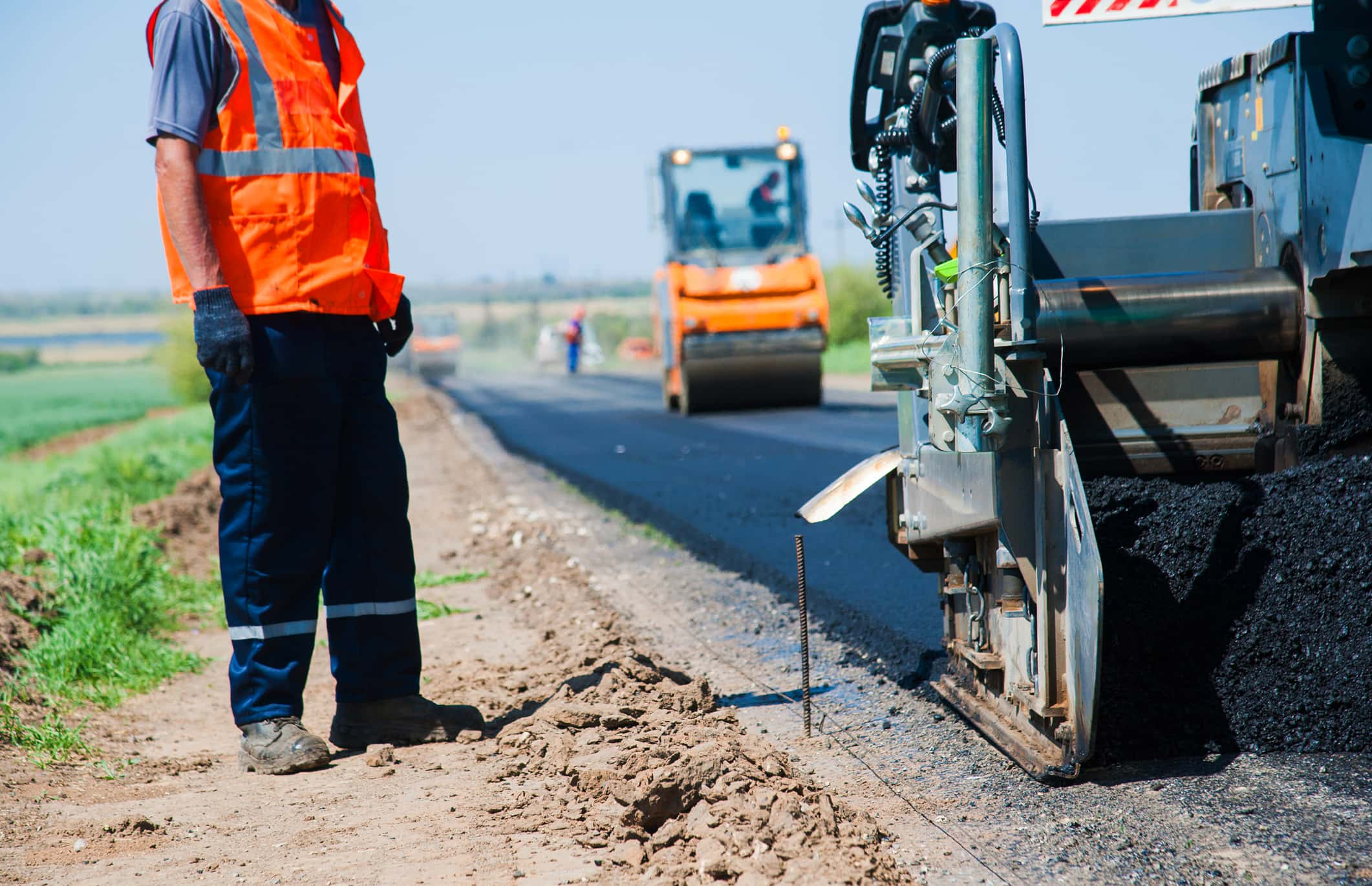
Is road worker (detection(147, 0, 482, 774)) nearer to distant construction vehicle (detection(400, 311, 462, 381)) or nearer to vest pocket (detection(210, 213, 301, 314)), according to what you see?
vest pocket (detection(210, 213, 301, 314))

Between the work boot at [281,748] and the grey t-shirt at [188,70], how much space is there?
149 cm

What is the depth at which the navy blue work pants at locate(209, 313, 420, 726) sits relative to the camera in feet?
10.7

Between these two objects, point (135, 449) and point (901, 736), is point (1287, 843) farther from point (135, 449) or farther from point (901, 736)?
point (135, 449)

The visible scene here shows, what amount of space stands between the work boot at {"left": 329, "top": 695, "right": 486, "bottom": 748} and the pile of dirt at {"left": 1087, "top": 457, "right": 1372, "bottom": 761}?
1.68m

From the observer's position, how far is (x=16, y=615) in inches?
190

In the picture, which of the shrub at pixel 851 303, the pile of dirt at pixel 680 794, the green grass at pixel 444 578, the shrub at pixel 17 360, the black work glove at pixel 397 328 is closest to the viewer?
the pile of dirt at pixel 680 794

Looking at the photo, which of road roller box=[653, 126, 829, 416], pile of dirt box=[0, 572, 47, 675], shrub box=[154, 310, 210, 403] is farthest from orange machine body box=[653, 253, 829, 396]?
shrub box=[154, 310, 210, 403]

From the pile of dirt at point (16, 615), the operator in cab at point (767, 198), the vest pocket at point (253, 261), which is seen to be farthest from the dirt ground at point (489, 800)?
the operator in cab at point (767, 198)

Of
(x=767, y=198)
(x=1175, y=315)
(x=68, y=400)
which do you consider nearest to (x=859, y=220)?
(x=1175, y=315)

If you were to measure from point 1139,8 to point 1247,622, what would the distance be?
1404 millimetres

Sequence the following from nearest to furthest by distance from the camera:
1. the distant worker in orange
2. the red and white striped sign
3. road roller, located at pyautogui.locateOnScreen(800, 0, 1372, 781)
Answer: road roller, located at pyautogui.locateOnScreen(800, 0, 1372, 781), the red and white striped sign, the distant worker in orange

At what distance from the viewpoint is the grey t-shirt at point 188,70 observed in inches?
123

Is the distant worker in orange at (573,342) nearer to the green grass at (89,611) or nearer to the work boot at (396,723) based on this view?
the green grass at (89,611)

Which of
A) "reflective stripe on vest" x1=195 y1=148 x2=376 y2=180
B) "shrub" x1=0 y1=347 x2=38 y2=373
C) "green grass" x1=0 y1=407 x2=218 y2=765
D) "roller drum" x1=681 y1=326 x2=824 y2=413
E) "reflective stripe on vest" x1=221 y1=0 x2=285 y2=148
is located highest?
"reflective stripe on vest" x1=221 y1=0 x2=285 y2=148
